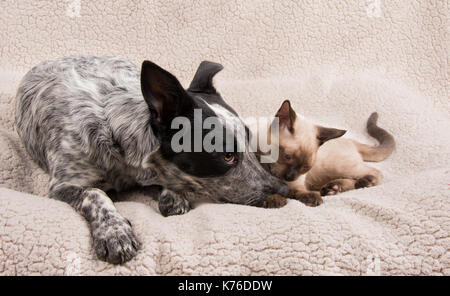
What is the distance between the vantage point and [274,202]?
72.4 inches

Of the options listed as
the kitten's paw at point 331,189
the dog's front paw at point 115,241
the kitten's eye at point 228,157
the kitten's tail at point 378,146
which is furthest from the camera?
the kitten's tail at point 378,146

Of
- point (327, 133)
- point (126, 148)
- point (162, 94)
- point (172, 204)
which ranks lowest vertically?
point (172, 204)

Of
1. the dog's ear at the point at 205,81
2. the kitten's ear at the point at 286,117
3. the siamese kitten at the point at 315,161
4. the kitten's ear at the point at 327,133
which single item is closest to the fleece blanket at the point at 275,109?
the siamese kitten at the point at 315,161

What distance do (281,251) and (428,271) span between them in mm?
498

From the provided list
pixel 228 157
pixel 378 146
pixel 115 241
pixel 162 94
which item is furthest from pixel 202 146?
pixel 378 146

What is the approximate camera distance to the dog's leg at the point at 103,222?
57.2 inches

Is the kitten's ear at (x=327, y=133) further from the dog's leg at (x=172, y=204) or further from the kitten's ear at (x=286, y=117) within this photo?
the dog's leg at (x=172, y=204)

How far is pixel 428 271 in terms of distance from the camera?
4.66 feet

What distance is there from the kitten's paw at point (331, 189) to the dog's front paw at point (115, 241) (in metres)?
1.01

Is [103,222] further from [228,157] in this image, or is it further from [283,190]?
[283,190]

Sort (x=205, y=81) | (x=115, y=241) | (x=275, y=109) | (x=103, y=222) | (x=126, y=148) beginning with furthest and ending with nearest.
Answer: (x=275, y=109) → (x=205, y=81) → (x=126, y=148) → (x=103, y=222) → (x=115, y=241)

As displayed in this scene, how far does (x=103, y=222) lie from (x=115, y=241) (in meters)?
0.16

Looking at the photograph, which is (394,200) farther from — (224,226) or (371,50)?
(371,50)

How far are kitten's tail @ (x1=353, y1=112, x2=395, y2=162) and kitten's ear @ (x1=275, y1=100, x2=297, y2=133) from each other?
20.4 inches
